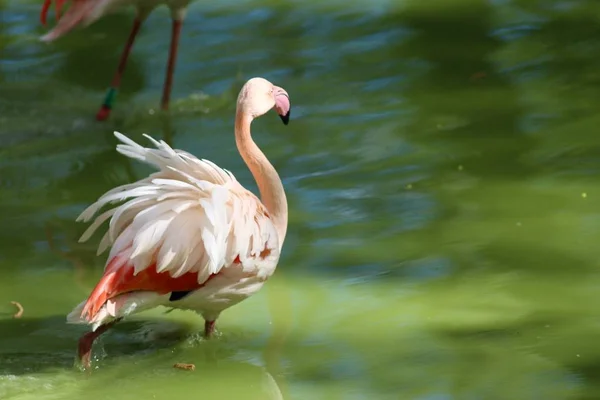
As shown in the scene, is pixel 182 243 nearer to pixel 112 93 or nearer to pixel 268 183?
A: pixel 268 183

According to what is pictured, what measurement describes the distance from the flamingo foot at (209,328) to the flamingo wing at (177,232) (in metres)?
0.28

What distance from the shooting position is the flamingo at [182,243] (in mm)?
3479

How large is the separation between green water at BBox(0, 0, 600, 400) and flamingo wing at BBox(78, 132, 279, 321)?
1.09 feet

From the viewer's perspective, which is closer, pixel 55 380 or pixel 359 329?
pixel 55 380

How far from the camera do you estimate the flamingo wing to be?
347 cm

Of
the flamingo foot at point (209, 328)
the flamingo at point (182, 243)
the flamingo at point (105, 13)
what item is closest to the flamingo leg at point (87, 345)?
the flamingo at point (182, 243)

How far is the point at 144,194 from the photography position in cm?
359

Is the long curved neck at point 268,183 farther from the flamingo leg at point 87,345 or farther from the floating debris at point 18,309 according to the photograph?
the floating debris at point 18,309

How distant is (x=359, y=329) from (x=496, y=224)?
3.35 ft

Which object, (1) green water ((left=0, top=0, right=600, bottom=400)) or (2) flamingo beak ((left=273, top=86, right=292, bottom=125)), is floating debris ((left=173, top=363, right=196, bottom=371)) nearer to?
(1) green water ((left=0, top=0, right=600, bottom=400))

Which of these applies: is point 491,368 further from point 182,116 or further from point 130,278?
point 182,116

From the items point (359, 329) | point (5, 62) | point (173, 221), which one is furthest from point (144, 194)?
point (5, 62)

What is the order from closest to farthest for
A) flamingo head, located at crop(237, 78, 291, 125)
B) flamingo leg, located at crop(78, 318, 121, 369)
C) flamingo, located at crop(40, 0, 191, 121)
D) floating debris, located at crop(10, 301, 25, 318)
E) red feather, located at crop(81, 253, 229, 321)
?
red feather, located at crop(81, 253, 229, 321), flamingo leg, located at crop(78, 318, 121, 369), flamingo head, located at crop(237, 78, 291, 125), floating debris, located at crop(10, 301, 25, 318), flamingo, located at crop(40, 0, 191, 121)

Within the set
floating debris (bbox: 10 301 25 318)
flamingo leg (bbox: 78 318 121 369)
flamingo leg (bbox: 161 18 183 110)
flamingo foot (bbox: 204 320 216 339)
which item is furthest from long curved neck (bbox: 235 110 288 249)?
flamingo leg (bbox: 161 18 183 110)
